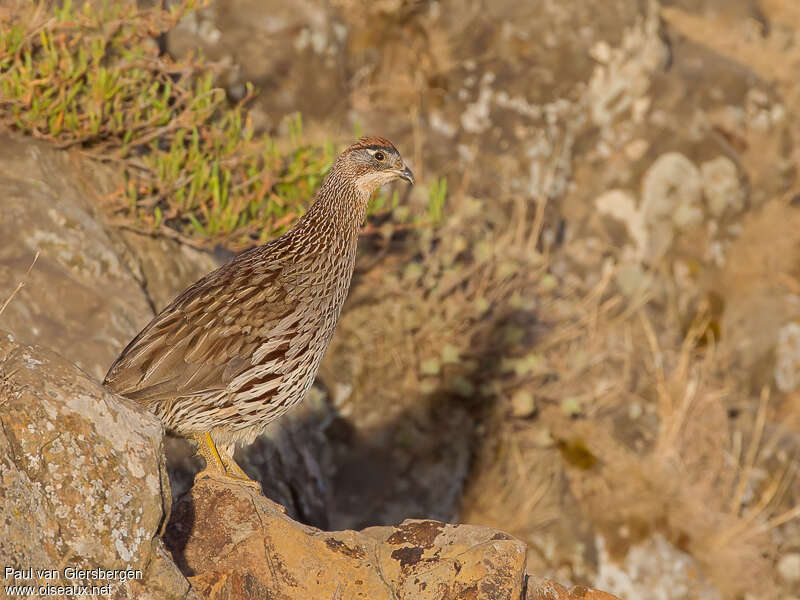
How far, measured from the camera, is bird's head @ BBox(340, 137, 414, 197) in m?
5.91

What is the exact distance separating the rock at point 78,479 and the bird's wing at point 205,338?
5.01 ft

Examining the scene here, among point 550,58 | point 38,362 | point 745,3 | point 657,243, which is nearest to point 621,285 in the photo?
point 657,243

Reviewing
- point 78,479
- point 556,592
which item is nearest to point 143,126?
point 78,479

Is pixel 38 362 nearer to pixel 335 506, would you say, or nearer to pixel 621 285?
pixel 335 506

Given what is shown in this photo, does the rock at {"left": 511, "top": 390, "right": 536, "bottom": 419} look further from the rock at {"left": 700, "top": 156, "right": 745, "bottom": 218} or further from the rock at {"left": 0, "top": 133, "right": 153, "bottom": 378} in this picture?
the rock at {"left": 0, "top": 133, "right": 153, "bottom": 378}

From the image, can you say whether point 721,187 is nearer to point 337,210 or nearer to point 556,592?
point 337,210

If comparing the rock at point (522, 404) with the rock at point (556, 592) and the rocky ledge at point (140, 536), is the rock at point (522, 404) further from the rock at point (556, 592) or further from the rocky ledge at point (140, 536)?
the rocky ledge at point (140, 536)

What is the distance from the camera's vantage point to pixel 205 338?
4.96m

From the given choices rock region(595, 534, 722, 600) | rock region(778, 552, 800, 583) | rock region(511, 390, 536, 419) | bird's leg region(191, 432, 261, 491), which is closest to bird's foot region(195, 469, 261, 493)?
bird's leg region(191, 432, 261, 491)

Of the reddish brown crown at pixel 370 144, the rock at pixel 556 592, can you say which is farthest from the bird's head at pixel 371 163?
the rock at pixel 556 592

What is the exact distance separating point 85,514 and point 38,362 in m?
0.57

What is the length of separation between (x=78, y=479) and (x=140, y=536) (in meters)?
0.29

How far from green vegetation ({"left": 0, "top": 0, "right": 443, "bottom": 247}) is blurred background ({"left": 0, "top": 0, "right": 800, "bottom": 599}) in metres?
0.04

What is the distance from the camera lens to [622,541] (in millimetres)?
8852
